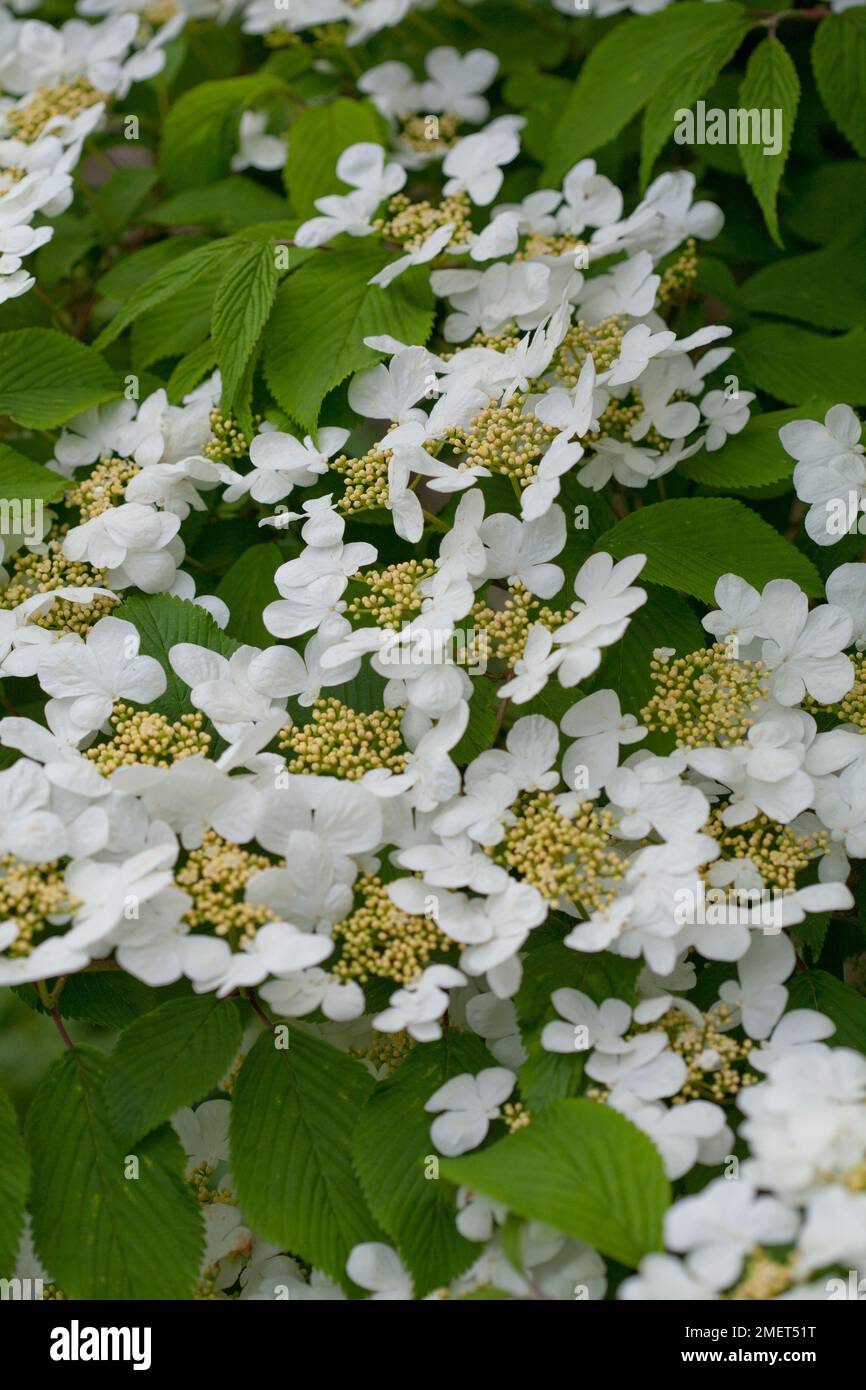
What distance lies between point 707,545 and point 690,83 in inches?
21.2

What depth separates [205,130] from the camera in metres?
1.47

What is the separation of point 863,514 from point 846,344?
0.24 m

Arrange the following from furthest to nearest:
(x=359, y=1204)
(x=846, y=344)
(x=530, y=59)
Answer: (x=530, y=59) < (x=846, y=344) < (x=359, y=1204)

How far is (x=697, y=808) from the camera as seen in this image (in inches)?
35.5

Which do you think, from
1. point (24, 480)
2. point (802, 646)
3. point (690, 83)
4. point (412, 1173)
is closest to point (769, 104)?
point (690, 83)

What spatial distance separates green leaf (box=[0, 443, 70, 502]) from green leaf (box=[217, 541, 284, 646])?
17 centimetres

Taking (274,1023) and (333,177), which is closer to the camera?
(274,1023)

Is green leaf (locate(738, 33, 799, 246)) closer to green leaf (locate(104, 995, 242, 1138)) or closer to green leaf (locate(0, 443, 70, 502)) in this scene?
green leaf (locate(0, 443, 70, 502))

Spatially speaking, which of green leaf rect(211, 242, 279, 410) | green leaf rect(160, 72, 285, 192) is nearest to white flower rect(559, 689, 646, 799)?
green leaf rect(211, 242, 279, 410)

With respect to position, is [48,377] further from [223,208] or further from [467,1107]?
[467,1107]

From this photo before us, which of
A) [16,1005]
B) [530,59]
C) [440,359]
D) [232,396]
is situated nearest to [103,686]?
[232,396]

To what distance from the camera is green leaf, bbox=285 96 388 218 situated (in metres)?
1.34

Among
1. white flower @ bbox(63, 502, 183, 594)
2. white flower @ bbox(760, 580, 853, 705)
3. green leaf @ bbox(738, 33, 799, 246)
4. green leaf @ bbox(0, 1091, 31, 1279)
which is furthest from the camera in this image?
green leaf @ bbox(738, 33, 799, 246)
